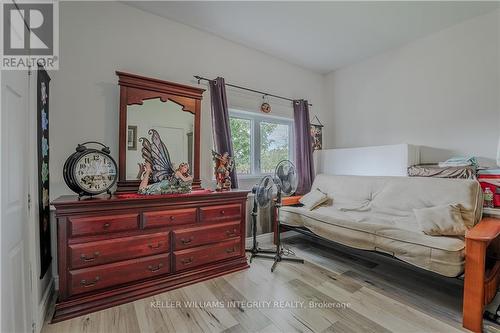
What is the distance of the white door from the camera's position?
3.46ft

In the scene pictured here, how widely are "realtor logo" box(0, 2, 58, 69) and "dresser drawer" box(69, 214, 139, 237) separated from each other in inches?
41.4

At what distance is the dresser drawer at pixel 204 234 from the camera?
2.08 metres

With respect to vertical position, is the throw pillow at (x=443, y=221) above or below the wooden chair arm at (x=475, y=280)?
above

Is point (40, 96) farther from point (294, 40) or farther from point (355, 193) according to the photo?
point (355, 193)

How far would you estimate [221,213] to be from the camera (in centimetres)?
234

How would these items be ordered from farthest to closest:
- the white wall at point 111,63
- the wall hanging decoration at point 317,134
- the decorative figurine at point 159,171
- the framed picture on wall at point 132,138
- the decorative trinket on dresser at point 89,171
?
the wall hanging decoration at point 317,134, the framed picture on wall at point 132,138, the decorative figurine at point 159,171, the white wall at point 111,63, the decorative trinket on dresser at point 89,171

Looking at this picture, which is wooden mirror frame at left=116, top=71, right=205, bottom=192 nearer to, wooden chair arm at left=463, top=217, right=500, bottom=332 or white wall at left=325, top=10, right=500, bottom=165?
wooden chair arm at left=463, top=217, right=500, bottom=332

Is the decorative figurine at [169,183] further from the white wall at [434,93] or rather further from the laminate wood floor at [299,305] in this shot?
the white wall at [434,93]

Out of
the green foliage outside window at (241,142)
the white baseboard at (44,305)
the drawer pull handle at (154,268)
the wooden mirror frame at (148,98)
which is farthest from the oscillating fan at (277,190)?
the white baseboard at (44,305)

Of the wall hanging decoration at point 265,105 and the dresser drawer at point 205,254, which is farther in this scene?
the wall hanging decoration at point 265,105

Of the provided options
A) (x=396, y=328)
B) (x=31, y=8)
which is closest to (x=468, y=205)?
(x=396, y=328)

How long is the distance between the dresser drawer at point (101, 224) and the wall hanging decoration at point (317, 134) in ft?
9.67

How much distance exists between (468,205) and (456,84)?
59.9 inches

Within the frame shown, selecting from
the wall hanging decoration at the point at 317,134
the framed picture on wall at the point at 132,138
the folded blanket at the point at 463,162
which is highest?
the wall hanging decoration at the point at 317,134
